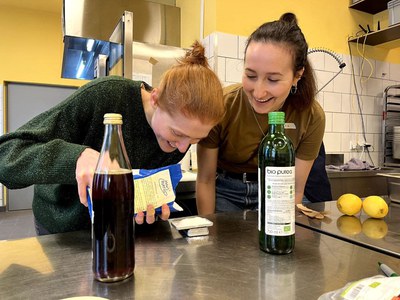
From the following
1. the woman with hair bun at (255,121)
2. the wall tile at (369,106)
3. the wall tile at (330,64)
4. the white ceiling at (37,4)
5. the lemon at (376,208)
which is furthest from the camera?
the white ceiling at (37,4)

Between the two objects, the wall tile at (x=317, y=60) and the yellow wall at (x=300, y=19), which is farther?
the wall tile at (x=317, y=60)

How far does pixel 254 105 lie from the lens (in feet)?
3.31

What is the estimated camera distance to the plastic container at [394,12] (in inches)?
85.9

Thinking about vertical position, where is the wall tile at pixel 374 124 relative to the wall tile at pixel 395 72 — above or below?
below

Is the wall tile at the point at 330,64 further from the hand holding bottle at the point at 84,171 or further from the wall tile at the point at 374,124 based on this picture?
the hand holding bottle at the point at 84,171

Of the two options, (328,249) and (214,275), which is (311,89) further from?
(214,275)

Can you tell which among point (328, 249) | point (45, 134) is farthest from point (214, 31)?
point (328, 249)

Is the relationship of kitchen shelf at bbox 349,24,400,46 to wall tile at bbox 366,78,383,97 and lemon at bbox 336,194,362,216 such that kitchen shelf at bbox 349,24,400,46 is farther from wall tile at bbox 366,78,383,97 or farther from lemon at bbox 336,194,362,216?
lemon at bbox 336,194,362,216

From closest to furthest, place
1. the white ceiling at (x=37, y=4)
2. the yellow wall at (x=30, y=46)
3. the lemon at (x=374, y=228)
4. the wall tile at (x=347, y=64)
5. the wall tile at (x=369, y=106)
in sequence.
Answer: the lemon at (x=374, y=228)
the wall tile at (x=347, y=64)
the wall tile at (x=369, y=106)
the white ceiling at (x=37, y=4)
the yellow wall at (x=30, y=46)

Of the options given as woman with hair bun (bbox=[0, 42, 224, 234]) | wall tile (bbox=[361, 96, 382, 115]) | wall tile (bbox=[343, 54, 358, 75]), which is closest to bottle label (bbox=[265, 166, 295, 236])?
woman with hair bun (bbox=[0, 42, 224, 234])

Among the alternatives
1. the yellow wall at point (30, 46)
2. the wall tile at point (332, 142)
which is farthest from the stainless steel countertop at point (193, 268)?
the yellow wall at point (30, 46)

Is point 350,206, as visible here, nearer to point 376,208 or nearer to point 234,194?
point 376,208

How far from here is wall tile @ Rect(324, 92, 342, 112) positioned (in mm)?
2342

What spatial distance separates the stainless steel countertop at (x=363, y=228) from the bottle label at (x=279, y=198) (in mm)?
222
